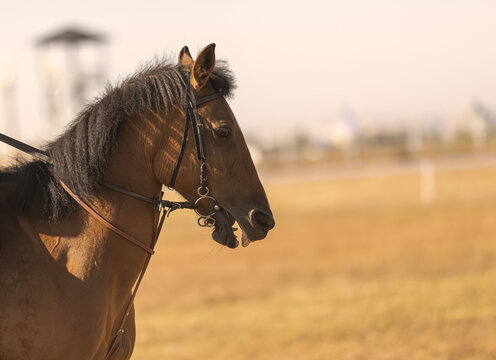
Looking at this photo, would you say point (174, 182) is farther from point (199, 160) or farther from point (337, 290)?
point (337, 290)

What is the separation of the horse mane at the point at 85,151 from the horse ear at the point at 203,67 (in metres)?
0.07

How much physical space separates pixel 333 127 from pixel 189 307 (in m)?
34.1

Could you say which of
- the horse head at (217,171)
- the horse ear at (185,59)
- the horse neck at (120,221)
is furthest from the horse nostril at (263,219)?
the horse ear at (185,59)

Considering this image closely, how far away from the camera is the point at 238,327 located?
30.4ft

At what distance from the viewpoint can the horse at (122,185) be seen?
3.31 metres

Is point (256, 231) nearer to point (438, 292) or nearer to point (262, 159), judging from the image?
point (438, 292)

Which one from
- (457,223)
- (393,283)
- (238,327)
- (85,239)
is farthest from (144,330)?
(457,223)

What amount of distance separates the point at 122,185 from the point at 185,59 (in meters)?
0.79

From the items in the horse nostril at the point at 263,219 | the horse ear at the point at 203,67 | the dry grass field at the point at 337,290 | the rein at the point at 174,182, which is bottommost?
the dry grass field at the point at 337,290

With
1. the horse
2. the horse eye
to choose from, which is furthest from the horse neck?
the horse eye

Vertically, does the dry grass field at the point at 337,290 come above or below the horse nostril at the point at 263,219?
below

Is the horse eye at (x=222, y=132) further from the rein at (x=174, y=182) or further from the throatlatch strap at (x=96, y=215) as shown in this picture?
the throatlatch strap at (x=96, y=215)

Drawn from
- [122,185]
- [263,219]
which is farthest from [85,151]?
[263,219]

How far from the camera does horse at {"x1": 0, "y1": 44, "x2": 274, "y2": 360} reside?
10.9 ft
